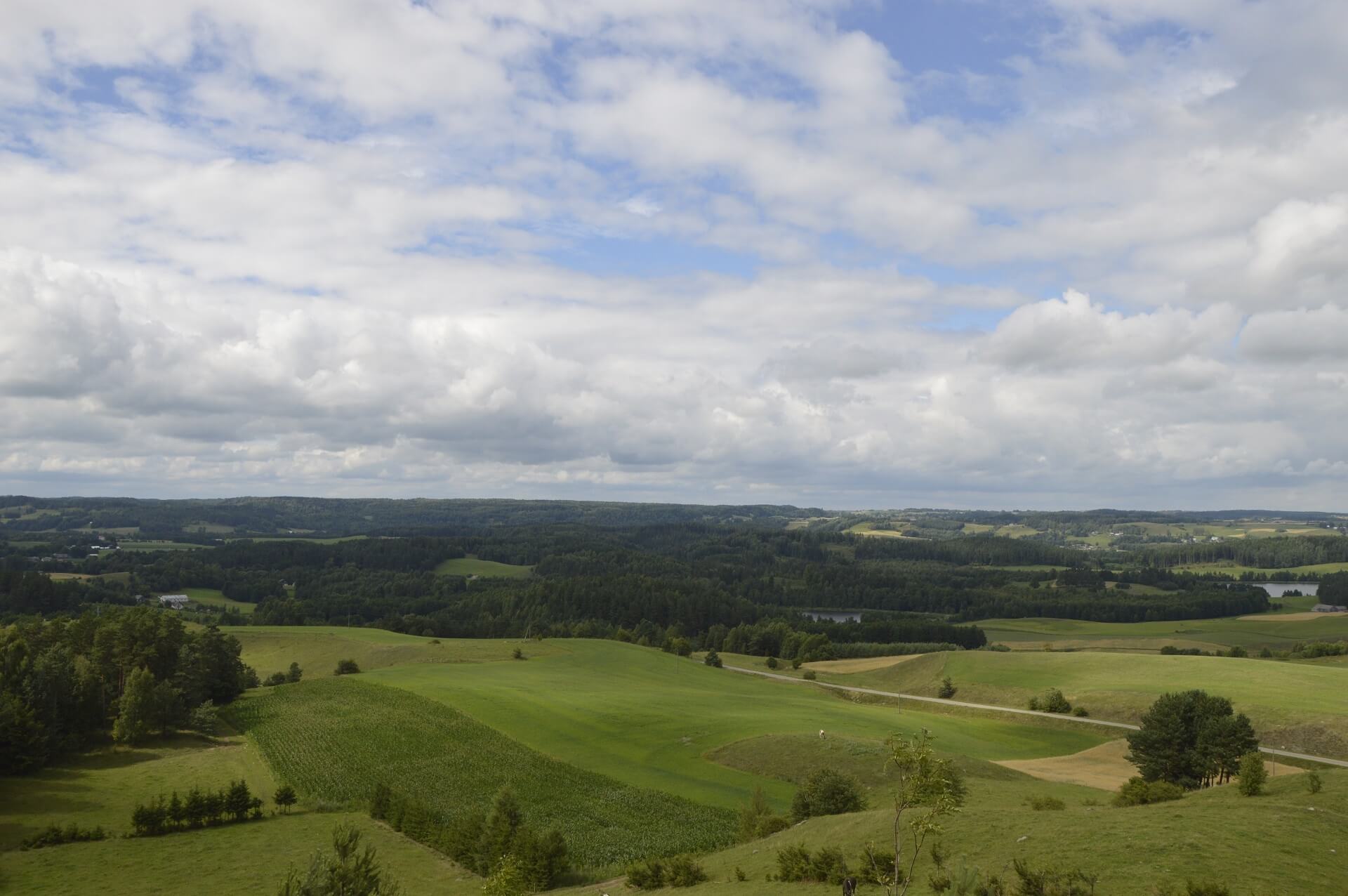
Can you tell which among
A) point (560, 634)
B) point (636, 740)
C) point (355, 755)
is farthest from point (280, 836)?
point (560, 634)

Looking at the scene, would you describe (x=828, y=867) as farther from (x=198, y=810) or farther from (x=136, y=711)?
(x=136, y=711)

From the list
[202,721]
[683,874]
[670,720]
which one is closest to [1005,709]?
[670,720]

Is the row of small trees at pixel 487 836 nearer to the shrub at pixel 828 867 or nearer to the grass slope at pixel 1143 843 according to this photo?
the grass slope at pixel 1143 843

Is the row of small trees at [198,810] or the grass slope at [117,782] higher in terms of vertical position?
the row of small trees at [198,810]

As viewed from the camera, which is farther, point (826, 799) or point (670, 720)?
point (670, 720)

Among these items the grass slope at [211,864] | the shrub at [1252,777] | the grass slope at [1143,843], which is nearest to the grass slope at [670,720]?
the grass slope at [211,864]
